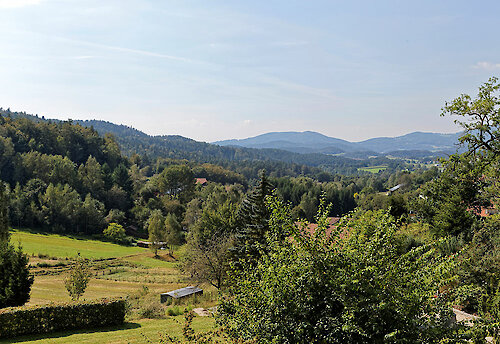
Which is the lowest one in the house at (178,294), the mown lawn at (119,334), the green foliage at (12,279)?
the house at (178,294)

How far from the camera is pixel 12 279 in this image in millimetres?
16875

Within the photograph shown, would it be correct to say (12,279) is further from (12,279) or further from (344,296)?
(344,296)

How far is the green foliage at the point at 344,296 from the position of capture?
6.30m

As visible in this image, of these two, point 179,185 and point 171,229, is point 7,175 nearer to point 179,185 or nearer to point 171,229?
point 179,185

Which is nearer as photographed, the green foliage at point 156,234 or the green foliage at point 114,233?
the green foliage at point 156,234

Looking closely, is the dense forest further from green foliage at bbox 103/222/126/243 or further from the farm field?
green foliage at bbox 103/222/126/243

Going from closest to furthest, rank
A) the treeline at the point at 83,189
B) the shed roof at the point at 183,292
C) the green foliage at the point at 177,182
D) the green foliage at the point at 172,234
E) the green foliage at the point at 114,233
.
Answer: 1. the shed roof at the point at 183,292
2. the green foliage at the point at 172,234
3. the green foliage at the point at 114,233
4. the treeline at the point at 83,189
5. the green foliage at the point at 177,182

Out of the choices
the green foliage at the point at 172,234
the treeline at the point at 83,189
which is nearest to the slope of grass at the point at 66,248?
the green foliage at the point at 172,234

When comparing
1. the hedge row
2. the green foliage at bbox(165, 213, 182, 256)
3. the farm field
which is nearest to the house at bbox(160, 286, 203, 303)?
the farm field

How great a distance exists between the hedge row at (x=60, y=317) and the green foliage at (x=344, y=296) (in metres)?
11.7

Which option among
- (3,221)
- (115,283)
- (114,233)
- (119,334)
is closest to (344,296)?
(119,334)

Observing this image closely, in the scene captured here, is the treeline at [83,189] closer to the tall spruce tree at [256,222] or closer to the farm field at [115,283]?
the farm field at [115,283]

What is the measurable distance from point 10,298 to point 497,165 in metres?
23.4

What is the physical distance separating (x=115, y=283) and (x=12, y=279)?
1946 cm
